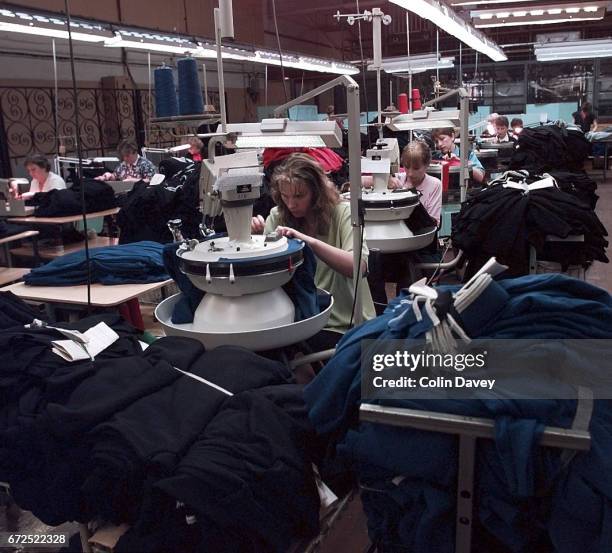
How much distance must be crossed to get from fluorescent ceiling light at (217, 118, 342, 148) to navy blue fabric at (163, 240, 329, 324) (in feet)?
1.09

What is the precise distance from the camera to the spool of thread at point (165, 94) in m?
1.90

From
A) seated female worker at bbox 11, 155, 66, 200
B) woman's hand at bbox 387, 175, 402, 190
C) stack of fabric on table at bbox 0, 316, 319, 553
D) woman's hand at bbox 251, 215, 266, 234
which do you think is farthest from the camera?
seated female worker at bbox 11, 155, 66, 200

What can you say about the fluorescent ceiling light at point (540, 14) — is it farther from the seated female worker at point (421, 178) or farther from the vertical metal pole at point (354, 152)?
the vertical metal pole at point (354, 152)

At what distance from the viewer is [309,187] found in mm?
2334

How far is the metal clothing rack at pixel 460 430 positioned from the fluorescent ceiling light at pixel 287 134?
33.6 inches

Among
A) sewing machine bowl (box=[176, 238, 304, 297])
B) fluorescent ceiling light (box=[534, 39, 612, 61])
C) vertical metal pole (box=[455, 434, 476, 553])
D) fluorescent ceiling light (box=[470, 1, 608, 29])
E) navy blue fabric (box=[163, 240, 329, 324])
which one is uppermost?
fluorescent ceiling light (box=[470, 1, 608, 29])

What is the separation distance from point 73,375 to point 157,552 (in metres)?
0.42

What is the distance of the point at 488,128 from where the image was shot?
8172 mm

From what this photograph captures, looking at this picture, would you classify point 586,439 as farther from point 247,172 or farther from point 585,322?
point 247,172

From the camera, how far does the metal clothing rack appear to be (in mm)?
1006

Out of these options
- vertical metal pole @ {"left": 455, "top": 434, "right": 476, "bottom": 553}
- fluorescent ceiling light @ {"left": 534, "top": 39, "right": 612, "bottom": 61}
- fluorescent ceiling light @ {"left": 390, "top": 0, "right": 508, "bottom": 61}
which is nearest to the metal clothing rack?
vertical metal pole @ {"left": 455, "top": 434, "right": 476, "bottom": 553}

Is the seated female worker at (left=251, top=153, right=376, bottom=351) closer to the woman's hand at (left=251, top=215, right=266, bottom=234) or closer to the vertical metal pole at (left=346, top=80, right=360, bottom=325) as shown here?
the woman's hand at (left=251, top=215, right=266, bottom=234)

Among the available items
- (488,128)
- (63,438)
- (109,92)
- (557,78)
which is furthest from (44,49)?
(557,78)

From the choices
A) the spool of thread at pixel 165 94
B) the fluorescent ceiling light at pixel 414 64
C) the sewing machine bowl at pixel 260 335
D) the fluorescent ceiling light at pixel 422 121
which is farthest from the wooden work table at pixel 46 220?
the fluorescent ceiling light at pixel 414 64
